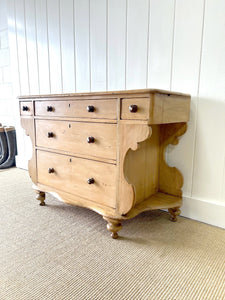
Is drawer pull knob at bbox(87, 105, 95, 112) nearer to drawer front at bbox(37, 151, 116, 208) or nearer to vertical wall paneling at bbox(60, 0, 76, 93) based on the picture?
drawer front at bbox(37, 151, 116, 208)

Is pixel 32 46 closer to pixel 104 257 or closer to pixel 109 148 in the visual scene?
pixel 109 148

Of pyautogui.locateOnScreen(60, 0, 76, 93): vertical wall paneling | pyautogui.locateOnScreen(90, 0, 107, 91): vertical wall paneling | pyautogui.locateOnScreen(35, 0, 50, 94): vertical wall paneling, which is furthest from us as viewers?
pyautogui.locateOnScreen(35, 0, 50, 94): vertical wall paneling

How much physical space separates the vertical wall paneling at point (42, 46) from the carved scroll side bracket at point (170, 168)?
4.69 feet

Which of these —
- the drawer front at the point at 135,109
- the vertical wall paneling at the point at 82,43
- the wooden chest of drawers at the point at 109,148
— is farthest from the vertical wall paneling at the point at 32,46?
the drawer front at the point at 135,109

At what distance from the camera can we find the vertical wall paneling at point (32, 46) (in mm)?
2365

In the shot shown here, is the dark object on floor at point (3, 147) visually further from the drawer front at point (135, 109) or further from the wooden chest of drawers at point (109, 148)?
the drawer front at point (135, 109)

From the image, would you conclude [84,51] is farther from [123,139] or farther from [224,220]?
[224,220]

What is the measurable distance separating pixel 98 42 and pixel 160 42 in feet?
1.91

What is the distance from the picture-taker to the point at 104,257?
117 centimetres

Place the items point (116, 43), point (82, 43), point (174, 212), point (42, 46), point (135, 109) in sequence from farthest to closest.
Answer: point (42, 46), point (82, 43), point (116, 43), point (174, 212), point (135, 109)

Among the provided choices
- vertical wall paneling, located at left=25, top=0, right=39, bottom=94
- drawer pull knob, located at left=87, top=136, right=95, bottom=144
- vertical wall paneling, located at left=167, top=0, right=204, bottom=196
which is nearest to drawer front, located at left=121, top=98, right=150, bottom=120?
drawer pull knob, located at left=87, top=136, right=95, bottom=144

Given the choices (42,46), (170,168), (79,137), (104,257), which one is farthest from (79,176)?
(42,46)

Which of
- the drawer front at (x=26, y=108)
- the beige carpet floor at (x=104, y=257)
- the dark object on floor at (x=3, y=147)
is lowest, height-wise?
the beige carpet floor at (x=104, y=257)

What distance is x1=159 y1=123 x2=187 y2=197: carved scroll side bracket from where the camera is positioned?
1.54 metres
